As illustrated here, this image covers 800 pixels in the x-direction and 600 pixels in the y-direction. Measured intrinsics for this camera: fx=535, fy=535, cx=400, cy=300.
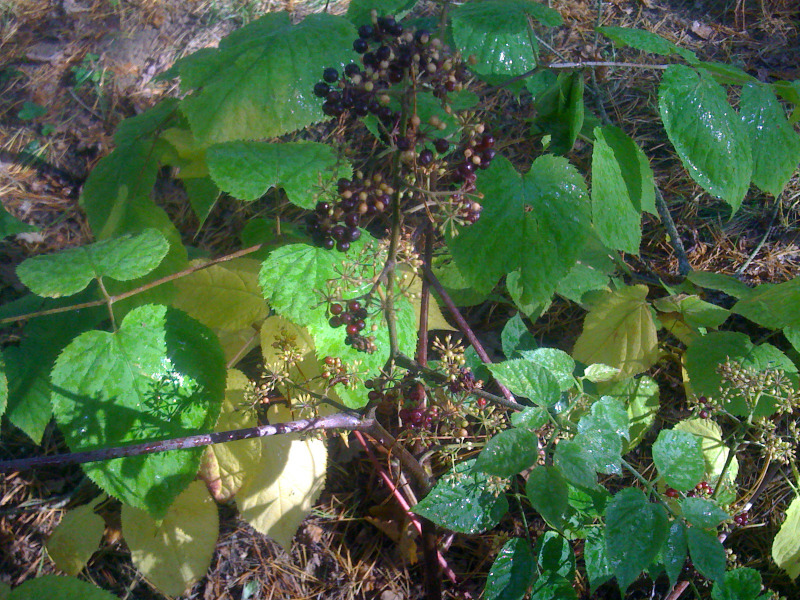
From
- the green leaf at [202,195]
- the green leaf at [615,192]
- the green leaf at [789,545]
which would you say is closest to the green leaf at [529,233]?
the green leaf at [615,192]

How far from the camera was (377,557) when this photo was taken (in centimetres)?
189

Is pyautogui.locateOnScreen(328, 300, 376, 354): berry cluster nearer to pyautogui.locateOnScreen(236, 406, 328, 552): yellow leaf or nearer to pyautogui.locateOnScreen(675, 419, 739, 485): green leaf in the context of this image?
pyautogui.locateOnScreen(236, 406, 328, 552): yellow leaf

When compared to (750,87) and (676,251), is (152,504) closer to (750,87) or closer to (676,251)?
(750,87)

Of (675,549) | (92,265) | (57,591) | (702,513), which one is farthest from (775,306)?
(57,591)

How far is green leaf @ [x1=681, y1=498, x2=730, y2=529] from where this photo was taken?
124 centimetres

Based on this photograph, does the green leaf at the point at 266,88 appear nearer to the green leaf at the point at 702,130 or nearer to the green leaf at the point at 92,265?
the green leaf at the point at 92,265

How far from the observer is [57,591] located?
1.34m

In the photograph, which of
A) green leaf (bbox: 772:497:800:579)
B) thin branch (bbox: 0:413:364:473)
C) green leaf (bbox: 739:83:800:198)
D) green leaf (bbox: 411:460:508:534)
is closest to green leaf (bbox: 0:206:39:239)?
thin branch (bbox: 0:413:364:473)

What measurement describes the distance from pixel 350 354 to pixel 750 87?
1330 millimetres

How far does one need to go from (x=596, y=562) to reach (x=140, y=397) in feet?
3.96

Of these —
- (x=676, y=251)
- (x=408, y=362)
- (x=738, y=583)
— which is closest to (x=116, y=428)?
(x=408, y=362)

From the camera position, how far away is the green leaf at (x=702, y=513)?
124 centimetres

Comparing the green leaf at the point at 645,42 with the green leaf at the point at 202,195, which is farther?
the green leaf at the point at 202,195

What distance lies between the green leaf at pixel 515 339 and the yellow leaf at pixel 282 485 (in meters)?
0.66
